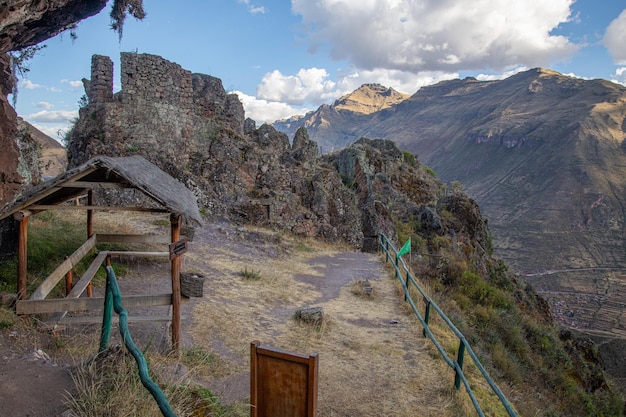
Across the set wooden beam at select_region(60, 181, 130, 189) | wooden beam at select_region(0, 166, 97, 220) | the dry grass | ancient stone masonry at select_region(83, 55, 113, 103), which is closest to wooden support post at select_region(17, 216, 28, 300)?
wooden beam at select_region(0, 166, 97, 220)

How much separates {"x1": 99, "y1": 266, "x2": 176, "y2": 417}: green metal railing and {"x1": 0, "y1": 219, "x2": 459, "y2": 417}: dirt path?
82 cm

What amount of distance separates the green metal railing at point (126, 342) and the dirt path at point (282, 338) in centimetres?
82

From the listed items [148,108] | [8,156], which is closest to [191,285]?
[8,156]

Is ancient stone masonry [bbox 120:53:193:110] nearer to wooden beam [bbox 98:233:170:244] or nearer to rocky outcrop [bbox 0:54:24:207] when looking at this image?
wooden beam [bbox 98:233:170:244]

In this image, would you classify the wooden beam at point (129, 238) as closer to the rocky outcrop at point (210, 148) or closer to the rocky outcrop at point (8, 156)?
the rocky outcrop at point (8, 156)

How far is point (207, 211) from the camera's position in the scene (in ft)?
59.4

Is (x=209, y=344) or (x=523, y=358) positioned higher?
(x=209, y=344)

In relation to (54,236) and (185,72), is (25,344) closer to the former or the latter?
(54,236)

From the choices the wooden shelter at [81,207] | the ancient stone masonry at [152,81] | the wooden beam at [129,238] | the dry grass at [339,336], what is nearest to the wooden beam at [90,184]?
the wooden shelter at [81,207]

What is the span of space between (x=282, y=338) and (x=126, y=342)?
5126mm

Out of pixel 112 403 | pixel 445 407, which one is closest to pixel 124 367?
pixel 112 403

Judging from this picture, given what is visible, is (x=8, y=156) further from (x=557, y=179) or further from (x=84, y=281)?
(x=557, y=179)

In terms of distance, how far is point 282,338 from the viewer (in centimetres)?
831

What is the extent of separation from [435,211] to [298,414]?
79.3 ft
